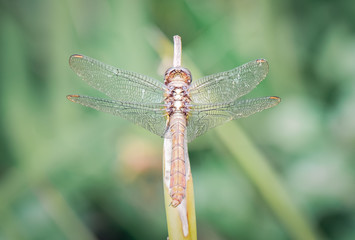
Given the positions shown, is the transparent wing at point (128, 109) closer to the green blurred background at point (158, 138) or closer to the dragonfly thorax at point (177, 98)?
the dragonfly thorax at point (177, 98)

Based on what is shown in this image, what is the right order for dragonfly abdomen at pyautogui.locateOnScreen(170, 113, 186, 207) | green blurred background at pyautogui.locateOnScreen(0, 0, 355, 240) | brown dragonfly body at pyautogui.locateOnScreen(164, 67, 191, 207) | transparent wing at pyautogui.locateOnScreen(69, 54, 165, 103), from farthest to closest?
1. green blurred background at pyautogui.locateOnScreen(0, 0, 355, 240)
2. transparent wing at pyautogui.locateOnScreen(69, 54, 165, 103)
3. brown dragonfly body at pyautogui.locateOnScreen(164, 67, 191, 207)
4. dragonfly abdomen at pyautogui.locateOnScreen(170, 113, 186, 207)

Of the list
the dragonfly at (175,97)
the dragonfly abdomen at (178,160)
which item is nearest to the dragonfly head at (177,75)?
the dragonfly at (175,97)

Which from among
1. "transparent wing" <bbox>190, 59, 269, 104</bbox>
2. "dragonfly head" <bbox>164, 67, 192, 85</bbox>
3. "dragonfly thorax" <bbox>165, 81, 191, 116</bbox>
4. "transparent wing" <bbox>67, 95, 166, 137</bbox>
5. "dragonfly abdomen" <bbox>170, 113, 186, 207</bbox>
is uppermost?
"dragonfly head" <bbox>164, 67, 192, 85</bbox>

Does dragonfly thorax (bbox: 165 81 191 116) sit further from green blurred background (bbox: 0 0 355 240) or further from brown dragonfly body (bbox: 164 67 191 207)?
green blurred background (bbox: 0 0 355 240)

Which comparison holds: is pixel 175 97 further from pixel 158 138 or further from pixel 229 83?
pixel 158 138

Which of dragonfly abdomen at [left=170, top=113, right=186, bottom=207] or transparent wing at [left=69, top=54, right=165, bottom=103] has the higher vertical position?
transparent wing at [left=69, top=54, right=165, bottom=103]

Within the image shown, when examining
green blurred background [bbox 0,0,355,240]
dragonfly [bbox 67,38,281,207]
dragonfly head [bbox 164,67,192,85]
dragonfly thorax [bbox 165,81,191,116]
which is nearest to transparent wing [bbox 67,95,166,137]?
dragonfly [bbox 67,38,281,207]

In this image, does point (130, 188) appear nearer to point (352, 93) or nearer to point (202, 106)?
point (202, 106)

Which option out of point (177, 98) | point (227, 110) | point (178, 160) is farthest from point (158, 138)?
point (178, 160)

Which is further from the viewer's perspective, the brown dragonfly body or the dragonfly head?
the dragonfly head
